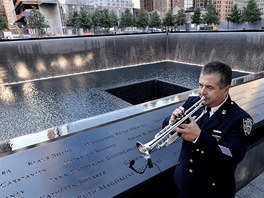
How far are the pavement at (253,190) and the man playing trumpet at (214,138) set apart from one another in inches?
51.4

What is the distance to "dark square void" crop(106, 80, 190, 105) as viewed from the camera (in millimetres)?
8484

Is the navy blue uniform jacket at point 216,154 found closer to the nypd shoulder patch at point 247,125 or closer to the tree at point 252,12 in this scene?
the nypd shoulder patch at point 247,125

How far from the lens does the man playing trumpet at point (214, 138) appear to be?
1.15m

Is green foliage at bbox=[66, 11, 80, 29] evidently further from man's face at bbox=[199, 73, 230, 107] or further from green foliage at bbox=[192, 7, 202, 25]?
man's face at bbox=[199, 73, 230, 107]

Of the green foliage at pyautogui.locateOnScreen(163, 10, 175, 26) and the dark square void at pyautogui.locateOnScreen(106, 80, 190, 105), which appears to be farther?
the green foliage at pyautogui.locateOnScreen(163, 10, 175, 26)

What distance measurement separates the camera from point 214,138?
3.78 feet

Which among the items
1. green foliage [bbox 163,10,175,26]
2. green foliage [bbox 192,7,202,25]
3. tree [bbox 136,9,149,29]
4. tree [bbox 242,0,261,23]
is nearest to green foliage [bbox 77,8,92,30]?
tree [bbox 136,9,149,29]

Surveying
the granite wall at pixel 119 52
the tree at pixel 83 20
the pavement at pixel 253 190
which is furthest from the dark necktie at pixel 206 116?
the tree at pixel 83 20

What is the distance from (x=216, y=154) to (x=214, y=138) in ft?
0.32

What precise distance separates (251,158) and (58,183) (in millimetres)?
2388

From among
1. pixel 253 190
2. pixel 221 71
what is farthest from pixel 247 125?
pixel 253 190

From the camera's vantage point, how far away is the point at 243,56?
10898mm

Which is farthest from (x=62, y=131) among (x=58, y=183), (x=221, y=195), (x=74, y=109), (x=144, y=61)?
(x=144, y=61)

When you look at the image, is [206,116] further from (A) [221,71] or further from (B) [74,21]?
(B) [74,21]
